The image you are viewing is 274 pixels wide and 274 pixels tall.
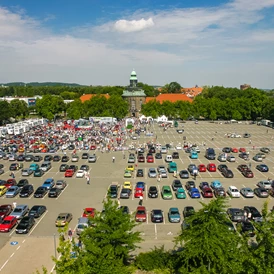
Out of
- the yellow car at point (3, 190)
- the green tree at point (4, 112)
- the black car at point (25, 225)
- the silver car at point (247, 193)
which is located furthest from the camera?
the green tree at point (4, 112)

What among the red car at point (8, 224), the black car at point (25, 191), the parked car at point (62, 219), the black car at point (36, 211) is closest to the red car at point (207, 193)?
the parked car at point (62, 219)

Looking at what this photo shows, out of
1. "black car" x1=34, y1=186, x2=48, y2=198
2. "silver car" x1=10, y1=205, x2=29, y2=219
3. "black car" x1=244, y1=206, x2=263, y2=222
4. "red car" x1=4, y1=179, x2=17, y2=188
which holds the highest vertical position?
"black car" x1=244, y1=206, x2=263, y2=222

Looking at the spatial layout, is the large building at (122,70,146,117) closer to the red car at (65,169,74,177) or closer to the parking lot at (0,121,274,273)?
the parking lot at (0,121,274,273)

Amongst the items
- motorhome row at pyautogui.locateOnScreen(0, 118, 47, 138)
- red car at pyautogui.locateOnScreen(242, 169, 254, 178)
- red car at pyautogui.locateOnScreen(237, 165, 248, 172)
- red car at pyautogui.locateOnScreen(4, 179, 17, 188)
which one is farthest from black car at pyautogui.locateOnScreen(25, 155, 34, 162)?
red car at pyautogui.locateOnScreen(242, 169, 254, 178)

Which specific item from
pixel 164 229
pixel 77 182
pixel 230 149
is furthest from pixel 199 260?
pixel 230 149

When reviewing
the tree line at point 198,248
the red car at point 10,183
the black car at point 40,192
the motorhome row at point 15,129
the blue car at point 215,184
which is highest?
the tree line at point 198,248

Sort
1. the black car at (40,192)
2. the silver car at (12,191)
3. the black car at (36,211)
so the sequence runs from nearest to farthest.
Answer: the black car at (36,211), the black car at (40,192), the silver car at (12,191)

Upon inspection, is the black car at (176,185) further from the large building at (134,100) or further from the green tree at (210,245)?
the large building at (134,100)

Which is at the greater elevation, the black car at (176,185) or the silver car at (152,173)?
the black car at (176,185)

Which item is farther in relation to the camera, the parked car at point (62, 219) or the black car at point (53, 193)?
the black car at point (53, 193)
